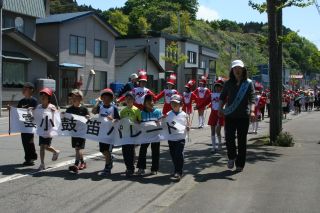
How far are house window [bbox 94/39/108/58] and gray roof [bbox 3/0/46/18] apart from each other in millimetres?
5349

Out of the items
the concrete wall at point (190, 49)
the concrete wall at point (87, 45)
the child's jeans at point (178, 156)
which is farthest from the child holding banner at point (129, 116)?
the concrete wall at point (190, 49)

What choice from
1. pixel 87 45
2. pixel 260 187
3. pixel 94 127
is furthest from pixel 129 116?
pixel 87 45

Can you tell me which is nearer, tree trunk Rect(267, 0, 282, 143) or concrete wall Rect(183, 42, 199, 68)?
tree trunk Rect(267, 0, 282, 143)

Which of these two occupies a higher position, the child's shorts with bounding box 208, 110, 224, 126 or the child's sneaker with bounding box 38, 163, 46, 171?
the child's shorts with bounding box 208, 110, 224, 126

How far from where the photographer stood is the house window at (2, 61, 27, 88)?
29.1 metres

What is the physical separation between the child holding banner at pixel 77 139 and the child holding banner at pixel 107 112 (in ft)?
1.21

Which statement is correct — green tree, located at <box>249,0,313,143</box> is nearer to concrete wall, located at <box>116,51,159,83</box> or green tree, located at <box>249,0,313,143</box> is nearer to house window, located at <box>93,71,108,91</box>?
house window, located at <box>93,71,108,91</box>

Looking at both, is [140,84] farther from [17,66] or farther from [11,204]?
[17,66]

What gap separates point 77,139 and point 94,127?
384mm

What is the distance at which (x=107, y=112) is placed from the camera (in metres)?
8.39

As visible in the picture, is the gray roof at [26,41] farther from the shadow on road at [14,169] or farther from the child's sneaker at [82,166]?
the child's sneaker at [82,166]

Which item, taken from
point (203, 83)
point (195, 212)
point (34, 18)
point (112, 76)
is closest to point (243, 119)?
point (195, 212)

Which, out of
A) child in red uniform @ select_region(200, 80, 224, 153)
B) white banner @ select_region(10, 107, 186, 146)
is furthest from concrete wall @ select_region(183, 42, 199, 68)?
white banner @ select_region(10, 107, 186, 146)

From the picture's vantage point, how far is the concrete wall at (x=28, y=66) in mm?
29281
